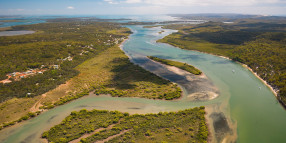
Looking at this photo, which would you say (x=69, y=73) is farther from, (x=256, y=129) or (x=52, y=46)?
(x=256, y=129)

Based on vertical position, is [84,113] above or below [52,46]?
below

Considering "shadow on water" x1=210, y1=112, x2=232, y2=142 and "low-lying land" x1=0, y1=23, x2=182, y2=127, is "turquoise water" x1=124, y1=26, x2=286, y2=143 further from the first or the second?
"low-lying land" x1=0, y1=23, x2=182, y2=127

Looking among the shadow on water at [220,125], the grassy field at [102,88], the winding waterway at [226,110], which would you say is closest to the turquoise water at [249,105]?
the winding waterway at [226,110]

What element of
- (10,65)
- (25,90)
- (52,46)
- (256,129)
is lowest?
(256,129)

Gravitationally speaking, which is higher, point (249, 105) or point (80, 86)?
point (80, 86)

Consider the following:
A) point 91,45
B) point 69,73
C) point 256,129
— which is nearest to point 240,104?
point 256,129

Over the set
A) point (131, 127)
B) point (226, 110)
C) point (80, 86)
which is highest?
point (80, 86)

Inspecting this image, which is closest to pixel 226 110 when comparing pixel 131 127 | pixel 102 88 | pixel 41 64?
pixel 131 127

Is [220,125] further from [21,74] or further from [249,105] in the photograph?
[21,74]

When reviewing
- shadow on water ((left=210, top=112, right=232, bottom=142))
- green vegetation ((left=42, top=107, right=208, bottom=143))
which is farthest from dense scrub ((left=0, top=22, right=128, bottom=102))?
shadow on water ((left=210, top=112, right=232, bottom=142))
